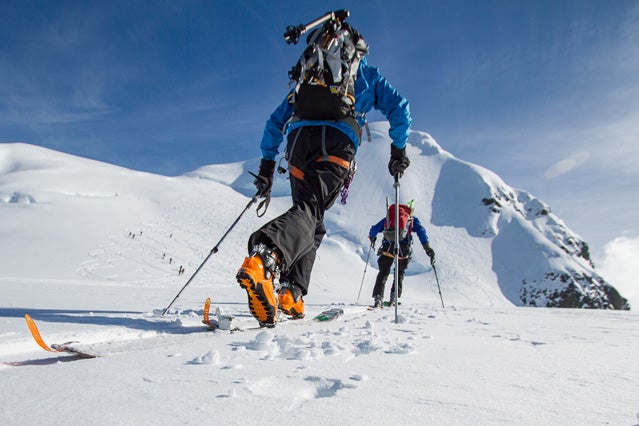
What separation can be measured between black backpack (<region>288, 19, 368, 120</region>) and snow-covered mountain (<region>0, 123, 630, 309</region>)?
1196 cm

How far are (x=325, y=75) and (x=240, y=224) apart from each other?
91.2ft

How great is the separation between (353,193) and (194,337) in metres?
64.0

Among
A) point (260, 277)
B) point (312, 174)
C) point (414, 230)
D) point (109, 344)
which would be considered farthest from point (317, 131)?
point (414, 230)

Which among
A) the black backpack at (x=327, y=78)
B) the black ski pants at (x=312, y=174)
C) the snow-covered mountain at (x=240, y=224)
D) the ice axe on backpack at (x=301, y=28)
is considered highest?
the snow-covered mountain at (x=240, y=224)

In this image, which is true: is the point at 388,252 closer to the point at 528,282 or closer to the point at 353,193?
the point at 353,193

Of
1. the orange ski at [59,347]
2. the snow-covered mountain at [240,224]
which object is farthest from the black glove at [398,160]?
the snow-covered mountain at [240,224]

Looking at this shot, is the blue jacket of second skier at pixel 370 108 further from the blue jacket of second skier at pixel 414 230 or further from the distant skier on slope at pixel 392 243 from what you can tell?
the blue jacket of second skier at pixel 414 230

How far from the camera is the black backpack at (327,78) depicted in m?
2.65

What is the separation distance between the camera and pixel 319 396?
1041mm

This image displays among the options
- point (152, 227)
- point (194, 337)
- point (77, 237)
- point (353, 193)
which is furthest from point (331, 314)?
point (353, 193)

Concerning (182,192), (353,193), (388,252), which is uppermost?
(353,193)

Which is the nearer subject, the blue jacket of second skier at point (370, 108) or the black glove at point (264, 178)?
the blue jacket of second skier at point (370, 108)

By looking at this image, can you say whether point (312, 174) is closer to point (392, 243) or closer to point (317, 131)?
point (317, 131)

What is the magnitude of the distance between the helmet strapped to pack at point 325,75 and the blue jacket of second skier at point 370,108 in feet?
1.04
